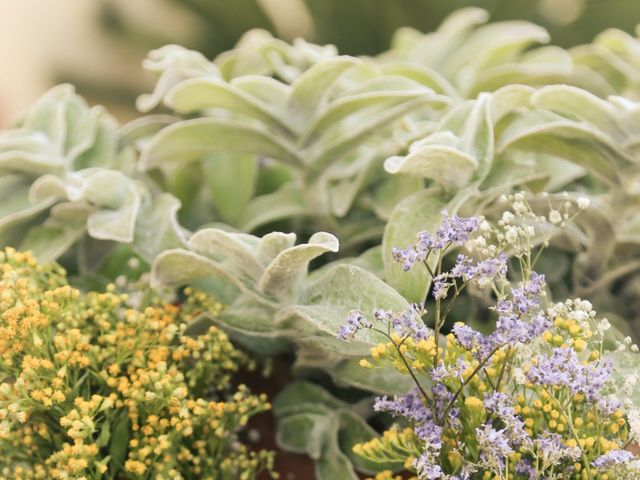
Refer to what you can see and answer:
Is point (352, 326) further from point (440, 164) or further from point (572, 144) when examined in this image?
point (572, 144)

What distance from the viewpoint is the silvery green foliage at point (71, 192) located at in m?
0.78

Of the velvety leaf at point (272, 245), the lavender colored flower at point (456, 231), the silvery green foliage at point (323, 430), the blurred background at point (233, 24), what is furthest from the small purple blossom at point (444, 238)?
the blurred background at point (233, 24)

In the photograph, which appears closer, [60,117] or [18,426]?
[18,426]

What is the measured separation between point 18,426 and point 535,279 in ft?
1.32

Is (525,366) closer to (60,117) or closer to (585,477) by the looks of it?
(585,477)

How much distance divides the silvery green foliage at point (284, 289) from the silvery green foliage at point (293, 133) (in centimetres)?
11

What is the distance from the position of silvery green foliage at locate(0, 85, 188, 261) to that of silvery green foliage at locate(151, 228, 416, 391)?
6cm

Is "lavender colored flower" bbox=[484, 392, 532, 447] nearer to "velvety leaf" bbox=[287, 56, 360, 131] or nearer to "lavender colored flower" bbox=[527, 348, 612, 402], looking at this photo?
A: "lavender colored flower" bbox=[527, 348, 612, 402]

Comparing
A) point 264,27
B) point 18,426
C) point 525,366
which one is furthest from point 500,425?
point 264,27

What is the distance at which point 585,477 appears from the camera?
0.56 meters

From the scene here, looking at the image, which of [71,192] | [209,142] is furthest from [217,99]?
[71,192]

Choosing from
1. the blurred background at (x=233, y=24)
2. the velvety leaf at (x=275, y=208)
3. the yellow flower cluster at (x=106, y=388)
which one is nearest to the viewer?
the yellow flower cluster at (x=106, y=388)

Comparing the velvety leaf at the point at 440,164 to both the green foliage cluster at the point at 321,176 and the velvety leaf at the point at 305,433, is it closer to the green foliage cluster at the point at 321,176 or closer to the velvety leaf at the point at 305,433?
the green foliage cluster at the point at 321,176

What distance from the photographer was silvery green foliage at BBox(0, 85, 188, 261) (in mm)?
785
